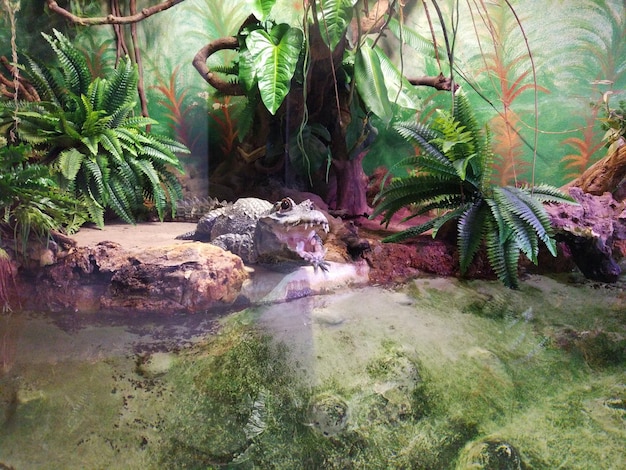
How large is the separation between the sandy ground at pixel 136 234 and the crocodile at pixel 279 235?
1.20ft

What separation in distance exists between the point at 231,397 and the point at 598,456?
1.30 meters

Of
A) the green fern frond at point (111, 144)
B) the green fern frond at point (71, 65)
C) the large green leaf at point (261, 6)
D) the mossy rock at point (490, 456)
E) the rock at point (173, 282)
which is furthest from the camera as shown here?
the green fern frond at point (71, 65)

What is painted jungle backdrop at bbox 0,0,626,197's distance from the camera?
11.0 feet

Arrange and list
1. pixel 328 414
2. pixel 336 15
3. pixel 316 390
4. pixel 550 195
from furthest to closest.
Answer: pixel 550 195, pixel 336 15, pixel 316 390, pixel 328 414

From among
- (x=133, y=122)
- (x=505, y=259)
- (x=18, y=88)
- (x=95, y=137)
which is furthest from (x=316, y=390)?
(x=18, y=88)

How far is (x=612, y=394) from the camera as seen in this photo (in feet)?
5.60

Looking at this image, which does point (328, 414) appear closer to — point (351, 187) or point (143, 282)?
point (143, 282)

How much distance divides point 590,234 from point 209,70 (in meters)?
3.29

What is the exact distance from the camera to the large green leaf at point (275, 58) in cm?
289

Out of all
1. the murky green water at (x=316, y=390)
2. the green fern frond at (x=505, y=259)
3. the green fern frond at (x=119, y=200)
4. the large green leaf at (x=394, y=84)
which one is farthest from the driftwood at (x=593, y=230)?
the green fern frond at (x=119, y=200)

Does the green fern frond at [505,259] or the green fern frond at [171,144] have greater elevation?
the green fern frond at [171,144]

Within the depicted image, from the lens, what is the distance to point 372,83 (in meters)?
3.14

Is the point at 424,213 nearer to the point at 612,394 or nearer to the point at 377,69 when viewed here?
the point at 377,69

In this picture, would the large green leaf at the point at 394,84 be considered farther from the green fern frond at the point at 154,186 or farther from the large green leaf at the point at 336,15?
the green fern frond at the point at 154,186
